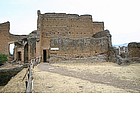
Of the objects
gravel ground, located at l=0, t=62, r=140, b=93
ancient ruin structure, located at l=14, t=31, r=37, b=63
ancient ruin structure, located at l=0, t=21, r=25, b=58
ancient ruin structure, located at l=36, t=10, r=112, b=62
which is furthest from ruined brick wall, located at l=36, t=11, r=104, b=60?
gravel ground, located at l=0, t=62, r=140, b=93

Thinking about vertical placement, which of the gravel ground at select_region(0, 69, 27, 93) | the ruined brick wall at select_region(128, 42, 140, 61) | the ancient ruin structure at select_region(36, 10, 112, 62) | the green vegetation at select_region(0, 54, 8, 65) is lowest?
the gravel ground at select_region(0, 69, 27, 93)

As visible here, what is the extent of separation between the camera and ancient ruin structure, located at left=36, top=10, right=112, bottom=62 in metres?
7.88

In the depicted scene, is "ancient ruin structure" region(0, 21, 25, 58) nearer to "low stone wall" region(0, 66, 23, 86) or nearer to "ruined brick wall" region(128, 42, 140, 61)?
"low stone wall" region(0, 66, 23, 86)

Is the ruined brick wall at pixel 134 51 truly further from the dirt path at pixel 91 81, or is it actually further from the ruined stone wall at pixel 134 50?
the dirt path at pixel 91 81

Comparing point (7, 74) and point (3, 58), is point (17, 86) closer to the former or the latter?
point (3, 58)

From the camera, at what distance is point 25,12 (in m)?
4.55

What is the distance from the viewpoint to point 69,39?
8.17 meters

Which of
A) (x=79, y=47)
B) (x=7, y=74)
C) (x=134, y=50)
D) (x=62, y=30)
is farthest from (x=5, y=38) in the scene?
(x=62, y=30)

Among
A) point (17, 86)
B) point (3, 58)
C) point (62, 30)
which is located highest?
point (62, 30)

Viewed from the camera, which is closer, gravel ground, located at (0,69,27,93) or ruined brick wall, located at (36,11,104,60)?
gravel ground, located at (0,69,27,93)
